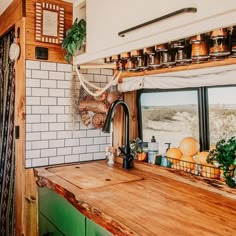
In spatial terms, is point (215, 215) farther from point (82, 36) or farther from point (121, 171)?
point (82, 36)

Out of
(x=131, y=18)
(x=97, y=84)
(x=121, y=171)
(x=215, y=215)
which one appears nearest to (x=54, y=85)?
(x=97, y=84)

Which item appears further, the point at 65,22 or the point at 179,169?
the point at 65,22

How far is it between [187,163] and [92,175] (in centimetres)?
63

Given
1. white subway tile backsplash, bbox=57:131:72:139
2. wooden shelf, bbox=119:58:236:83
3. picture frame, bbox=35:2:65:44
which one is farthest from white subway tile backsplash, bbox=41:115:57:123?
wooden shelf, bbox=119:58:236:83

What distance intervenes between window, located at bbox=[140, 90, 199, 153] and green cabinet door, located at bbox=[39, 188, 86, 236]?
0.93 meters

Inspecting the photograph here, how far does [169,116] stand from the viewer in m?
2.19

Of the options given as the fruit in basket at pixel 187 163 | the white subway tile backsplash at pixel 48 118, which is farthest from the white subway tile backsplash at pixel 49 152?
the fruit in basket at pixel 187 163

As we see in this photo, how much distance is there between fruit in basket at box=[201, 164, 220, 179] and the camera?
1.60 meters

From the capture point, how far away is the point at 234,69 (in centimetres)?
157

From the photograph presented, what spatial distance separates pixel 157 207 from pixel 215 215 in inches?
9.9

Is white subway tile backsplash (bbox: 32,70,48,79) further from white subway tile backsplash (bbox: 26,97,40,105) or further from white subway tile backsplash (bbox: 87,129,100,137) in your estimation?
white subway tile backsplash (bbox: 87,129,100,137)

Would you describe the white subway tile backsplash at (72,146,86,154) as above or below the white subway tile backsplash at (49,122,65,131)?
below

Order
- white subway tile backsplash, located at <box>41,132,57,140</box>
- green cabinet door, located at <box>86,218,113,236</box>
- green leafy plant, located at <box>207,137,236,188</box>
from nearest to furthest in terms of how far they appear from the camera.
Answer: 1. green cabinet door, located at <box>86,218,113,236</box>
2. green leafy plant, located at <box>207,137,236,188</box>
3. white subway tile backsplash, located at <box>41,132,57,140</box>

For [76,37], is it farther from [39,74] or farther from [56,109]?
[56,109]
